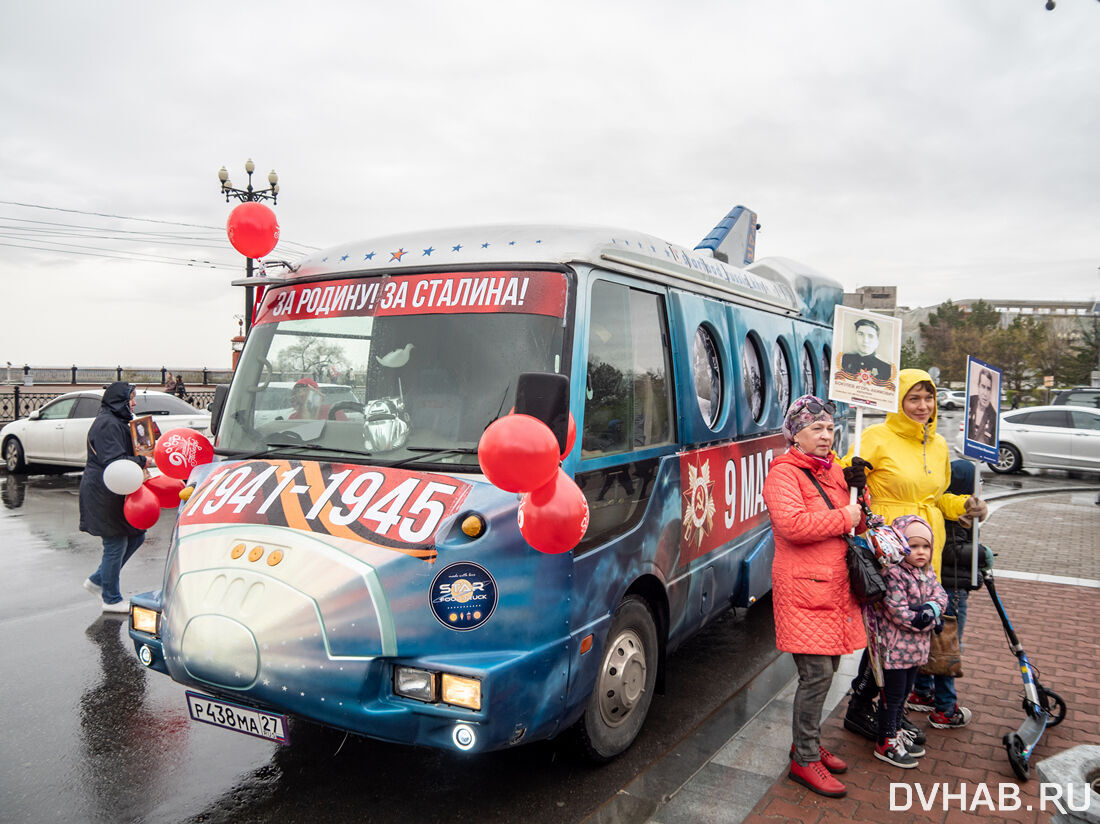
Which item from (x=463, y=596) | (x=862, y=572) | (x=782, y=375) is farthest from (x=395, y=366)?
(x=782, y=375)

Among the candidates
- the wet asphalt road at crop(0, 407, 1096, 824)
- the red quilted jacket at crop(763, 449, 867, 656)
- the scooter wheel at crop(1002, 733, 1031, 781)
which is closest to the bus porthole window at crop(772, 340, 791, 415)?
the wet asphalt road at crop(0, 407, 1096, 824)

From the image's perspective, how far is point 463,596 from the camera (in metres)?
3.18

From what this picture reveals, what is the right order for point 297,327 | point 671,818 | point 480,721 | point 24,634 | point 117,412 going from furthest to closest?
point 117,412, point 24,634, point 297,327, point 671,818, point 480,721

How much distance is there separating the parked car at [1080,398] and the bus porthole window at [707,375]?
23.4m

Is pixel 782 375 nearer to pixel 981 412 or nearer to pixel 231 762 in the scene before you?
pixel 981 412

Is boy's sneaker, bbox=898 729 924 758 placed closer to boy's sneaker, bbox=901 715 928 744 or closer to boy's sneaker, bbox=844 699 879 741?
boy's sneaker, bbox=901 715 928 744

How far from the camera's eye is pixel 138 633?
3.80 m

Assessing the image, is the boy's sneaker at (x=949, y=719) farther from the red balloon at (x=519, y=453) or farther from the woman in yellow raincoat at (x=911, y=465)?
the red balloon at (x=519, y=453)

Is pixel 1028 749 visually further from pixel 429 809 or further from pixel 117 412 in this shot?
pixel 117 412

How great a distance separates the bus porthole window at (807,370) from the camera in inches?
311

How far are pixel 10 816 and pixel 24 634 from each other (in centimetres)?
311

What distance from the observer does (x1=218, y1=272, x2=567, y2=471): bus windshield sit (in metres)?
3.71

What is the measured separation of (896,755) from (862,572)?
111 centimetres

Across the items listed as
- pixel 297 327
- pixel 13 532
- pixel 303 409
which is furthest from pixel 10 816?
pixel 13 532
